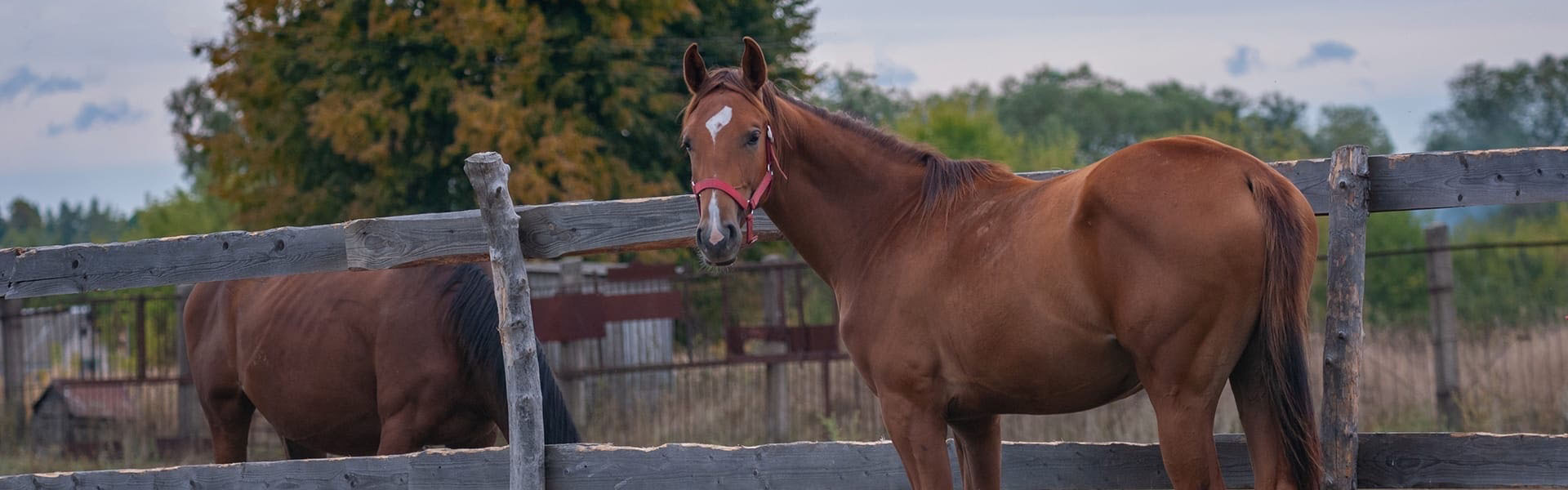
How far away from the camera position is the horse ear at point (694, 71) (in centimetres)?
423

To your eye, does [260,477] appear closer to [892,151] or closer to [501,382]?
[501,382]

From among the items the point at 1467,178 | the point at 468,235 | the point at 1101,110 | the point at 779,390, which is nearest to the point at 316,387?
the point at 468,235

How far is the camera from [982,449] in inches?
172

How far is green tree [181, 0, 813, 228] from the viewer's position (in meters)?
15.9

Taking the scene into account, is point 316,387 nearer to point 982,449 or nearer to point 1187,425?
point 982,449

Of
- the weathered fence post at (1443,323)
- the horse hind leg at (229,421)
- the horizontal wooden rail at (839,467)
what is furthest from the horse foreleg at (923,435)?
the weathered fence post at (1443,323)

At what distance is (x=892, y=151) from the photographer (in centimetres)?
452

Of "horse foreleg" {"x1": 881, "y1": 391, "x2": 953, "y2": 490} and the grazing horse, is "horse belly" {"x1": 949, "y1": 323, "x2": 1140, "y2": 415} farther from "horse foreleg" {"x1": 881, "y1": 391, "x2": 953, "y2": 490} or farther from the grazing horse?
the grazing horse

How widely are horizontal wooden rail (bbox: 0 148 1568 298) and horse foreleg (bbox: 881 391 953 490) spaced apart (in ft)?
3.51

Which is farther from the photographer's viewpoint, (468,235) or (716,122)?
(468,235)

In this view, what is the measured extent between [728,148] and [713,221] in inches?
12.3

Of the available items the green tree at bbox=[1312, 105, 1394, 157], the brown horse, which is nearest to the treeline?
the brown horse

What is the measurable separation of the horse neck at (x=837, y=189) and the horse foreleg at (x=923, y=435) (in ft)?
1.84

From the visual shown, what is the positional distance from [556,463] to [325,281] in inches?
83.7
